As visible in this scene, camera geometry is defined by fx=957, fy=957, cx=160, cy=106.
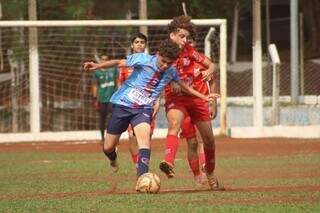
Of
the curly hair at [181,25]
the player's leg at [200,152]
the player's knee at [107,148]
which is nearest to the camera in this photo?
the curly hair at [181,25]

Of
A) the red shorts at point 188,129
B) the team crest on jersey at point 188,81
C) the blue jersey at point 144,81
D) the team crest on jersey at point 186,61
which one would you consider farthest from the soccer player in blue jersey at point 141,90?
the red shorts at point 188,129

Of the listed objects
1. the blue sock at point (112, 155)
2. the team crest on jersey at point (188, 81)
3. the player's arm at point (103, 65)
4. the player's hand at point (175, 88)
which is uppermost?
the player's arm at point (103, 65)

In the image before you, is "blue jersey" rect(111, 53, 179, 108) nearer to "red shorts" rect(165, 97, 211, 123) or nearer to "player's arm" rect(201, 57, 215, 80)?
"red shorts" rect(165, 97, 211, 123)

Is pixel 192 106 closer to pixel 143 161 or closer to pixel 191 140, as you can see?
pixel 191 140

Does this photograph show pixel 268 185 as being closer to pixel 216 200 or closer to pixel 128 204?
pixel 216 200

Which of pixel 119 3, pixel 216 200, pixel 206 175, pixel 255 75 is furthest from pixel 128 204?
pixel 119 3

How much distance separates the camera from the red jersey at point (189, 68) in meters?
11.2

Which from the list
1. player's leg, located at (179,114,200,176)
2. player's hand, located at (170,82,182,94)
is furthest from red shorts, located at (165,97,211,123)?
player's leg, located at (179,114,200,176)

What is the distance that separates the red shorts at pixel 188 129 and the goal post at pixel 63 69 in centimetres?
1310

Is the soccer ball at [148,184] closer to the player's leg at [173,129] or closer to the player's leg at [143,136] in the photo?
the player's leg at [143,136]

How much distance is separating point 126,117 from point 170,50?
0.99m

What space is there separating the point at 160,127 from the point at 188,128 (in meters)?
14.5

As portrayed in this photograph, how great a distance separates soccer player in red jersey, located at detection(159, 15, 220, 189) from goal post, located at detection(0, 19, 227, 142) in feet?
44.2

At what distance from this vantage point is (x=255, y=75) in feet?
81.7
